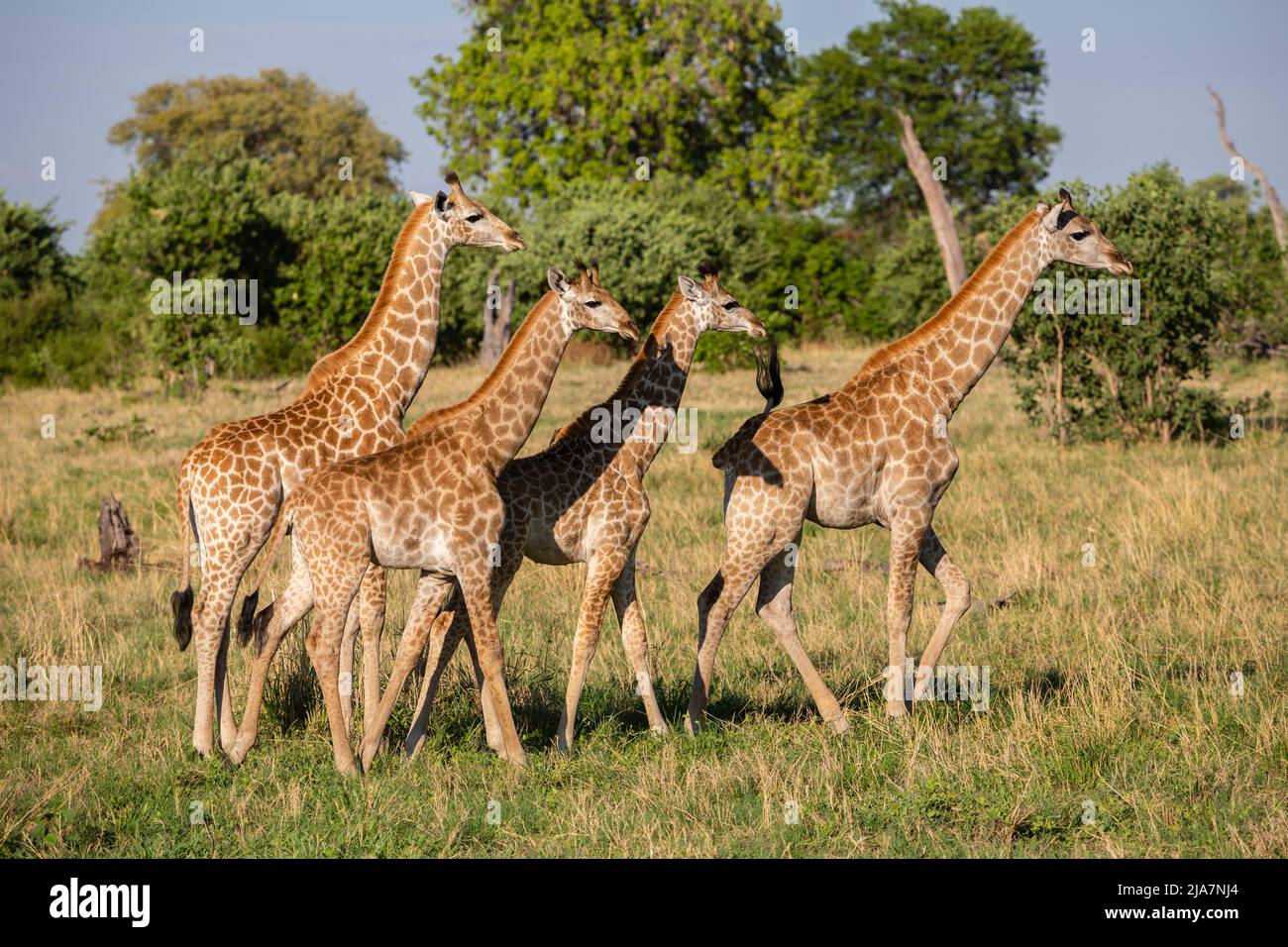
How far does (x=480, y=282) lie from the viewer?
1634 inches

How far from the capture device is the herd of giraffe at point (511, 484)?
704 centimetres

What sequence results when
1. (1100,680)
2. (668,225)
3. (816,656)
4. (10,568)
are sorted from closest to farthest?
1. (1100,680)
2. (816,656)
3. (10,568)
4. (668,225)

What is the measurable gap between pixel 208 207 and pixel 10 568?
17610 mm

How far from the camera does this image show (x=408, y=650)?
7.26 meters

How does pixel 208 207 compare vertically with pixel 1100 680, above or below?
above

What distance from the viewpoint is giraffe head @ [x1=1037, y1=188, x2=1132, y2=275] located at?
324 inches

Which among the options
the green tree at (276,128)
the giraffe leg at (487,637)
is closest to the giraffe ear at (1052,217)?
the giraffe leg at (487,637)

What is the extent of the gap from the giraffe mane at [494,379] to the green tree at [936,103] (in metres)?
49.3

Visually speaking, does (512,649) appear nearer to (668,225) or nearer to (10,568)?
(10,568)

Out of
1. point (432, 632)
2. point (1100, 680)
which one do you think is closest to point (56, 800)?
point (432, 632)

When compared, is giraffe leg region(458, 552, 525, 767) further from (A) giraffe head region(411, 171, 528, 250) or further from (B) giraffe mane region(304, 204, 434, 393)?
(A) giraffe head region(411, 171, 528, 250)

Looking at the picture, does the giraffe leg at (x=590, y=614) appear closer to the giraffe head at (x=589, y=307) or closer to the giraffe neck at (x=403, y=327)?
the giraffe head at (x=589, y=307)

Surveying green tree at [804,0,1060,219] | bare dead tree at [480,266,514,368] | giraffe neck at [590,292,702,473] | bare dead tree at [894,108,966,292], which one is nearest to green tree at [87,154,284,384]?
bare dead tree at [480,266,514,368]

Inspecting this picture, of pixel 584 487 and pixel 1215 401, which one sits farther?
pixel 1215 401
